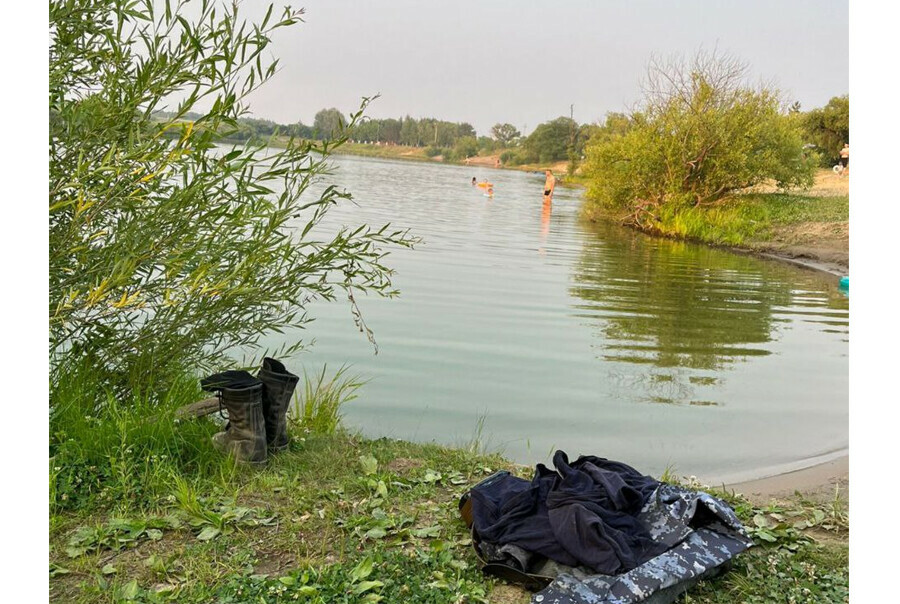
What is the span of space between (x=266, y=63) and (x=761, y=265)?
15.8 m

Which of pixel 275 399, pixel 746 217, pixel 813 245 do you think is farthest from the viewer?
pixel 746 217

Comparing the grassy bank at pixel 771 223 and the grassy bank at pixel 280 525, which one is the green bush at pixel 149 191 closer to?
the grassy bank at pixel 280 525

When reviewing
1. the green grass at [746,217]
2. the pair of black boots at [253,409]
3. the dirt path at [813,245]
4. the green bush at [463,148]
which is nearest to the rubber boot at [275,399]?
the pair of black boots at [253,409]

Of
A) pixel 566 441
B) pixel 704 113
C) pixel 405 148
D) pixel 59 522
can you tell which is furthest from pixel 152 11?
pixel 405 148

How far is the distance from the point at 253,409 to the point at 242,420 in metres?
0.09

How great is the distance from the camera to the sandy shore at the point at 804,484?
5.36 meters

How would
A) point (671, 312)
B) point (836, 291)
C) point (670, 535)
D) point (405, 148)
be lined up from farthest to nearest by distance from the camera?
point (405, 148) < point (836, 291) < point (671, 312) < point (670, 535)

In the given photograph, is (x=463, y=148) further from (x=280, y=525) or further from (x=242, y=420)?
(x=280, y=525)

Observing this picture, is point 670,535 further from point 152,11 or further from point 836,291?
point 836,291

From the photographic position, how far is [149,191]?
4.52 m

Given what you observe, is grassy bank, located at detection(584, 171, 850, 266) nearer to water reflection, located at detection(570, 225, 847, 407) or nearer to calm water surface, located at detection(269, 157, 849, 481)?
water reflection, located at detection(570, 225, 847, 407)

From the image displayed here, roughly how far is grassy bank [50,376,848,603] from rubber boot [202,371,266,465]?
3.3 inches

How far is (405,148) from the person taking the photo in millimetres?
74375

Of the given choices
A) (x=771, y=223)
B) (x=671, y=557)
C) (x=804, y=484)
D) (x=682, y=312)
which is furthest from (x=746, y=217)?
(x=671, y=557)
